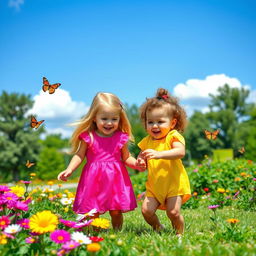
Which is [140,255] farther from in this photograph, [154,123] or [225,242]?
[154,123]

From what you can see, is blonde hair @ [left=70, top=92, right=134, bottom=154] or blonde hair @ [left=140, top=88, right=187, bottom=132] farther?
→ blonde hair @ [left=70, top=92, right=134, bottom=154]

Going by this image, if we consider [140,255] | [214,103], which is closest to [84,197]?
[140,255]

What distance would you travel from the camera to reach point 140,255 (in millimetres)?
2279

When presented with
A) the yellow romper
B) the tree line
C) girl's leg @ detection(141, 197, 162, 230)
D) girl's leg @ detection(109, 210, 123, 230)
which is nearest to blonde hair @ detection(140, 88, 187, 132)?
the yellow romper

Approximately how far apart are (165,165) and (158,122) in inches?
17.6

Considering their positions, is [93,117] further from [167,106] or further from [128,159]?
[167,106]

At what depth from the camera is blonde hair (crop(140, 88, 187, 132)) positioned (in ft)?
11.4

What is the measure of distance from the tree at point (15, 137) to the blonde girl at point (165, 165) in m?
27.4

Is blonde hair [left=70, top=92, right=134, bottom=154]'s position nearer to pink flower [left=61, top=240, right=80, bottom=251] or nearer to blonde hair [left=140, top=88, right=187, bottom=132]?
blonde hair [left=140, top=88, right=187, bottom=132]

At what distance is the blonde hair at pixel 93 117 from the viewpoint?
3611 millimetres

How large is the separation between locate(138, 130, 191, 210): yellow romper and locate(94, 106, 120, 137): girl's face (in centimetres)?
52

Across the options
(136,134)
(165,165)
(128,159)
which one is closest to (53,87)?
(128,159)

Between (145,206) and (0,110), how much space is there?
102 ft

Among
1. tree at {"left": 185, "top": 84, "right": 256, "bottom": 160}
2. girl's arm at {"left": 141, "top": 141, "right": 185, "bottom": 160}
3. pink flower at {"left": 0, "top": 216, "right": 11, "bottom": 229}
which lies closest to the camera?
pink flower at {"left": 0, "top": 216, "right": 11, "bottom": 229}
